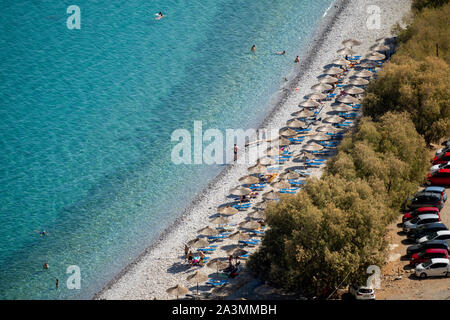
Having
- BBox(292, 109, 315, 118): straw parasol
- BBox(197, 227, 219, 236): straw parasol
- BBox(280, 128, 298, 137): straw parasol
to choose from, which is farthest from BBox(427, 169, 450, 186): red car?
BBox(292, 109, 315, 118): straw parasol

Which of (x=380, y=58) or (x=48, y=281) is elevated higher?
(x=380, y=58)

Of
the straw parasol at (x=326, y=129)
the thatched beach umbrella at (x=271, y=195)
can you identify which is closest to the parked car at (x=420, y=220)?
the thatched beach umbrella at (x=271, y=195)

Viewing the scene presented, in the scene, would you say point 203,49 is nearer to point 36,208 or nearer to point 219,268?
point 36,208

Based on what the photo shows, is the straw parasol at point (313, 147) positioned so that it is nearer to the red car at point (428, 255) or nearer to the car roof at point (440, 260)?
the red car at point (428, 255)

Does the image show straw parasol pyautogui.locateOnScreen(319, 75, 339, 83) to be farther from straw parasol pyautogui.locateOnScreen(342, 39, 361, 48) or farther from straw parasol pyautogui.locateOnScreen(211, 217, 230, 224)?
straw parasol pyautogui.locateOnScreen(211, 217, 230, 224)

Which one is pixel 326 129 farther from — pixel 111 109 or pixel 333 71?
pixel 111 109

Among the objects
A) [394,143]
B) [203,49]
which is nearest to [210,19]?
[203,49]
